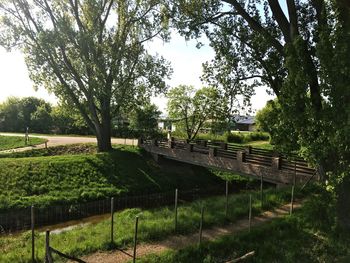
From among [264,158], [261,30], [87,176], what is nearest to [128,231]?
[261,30]

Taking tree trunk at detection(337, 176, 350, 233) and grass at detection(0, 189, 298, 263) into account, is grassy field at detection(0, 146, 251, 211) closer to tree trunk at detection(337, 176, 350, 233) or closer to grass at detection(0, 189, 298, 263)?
grass at detection(0, 189, 298, 263)

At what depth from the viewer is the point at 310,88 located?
11242 mm

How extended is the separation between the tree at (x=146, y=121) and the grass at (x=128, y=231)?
64.8 ft

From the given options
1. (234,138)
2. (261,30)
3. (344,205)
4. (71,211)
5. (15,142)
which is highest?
(261,30)

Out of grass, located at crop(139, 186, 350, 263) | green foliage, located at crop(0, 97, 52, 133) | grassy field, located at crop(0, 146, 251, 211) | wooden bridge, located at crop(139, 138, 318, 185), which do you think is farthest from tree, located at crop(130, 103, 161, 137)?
green foliage, located at crop(0, 97, 52, 133)

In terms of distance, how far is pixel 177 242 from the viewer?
39.7ft

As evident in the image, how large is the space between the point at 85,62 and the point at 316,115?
1967 cm

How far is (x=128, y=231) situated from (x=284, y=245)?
5.68 meters

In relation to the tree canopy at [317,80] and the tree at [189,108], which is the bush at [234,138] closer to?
the tree at [189,108]

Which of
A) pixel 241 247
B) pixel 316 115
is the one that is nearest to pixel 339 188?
pixel 316 115

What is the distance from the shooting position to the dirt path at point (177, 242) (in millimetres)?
11039

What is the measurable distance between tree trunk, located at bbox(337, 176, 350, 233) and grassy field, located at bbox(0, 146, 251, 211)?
15.4 metres

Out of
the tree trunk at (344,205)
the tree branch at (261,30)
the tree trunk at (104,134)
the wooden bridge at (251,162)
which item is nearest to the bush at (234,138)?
the wooden bridge at (251,162)

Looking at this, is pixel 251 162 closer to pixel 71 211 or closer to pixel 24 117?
pixel 71 211
